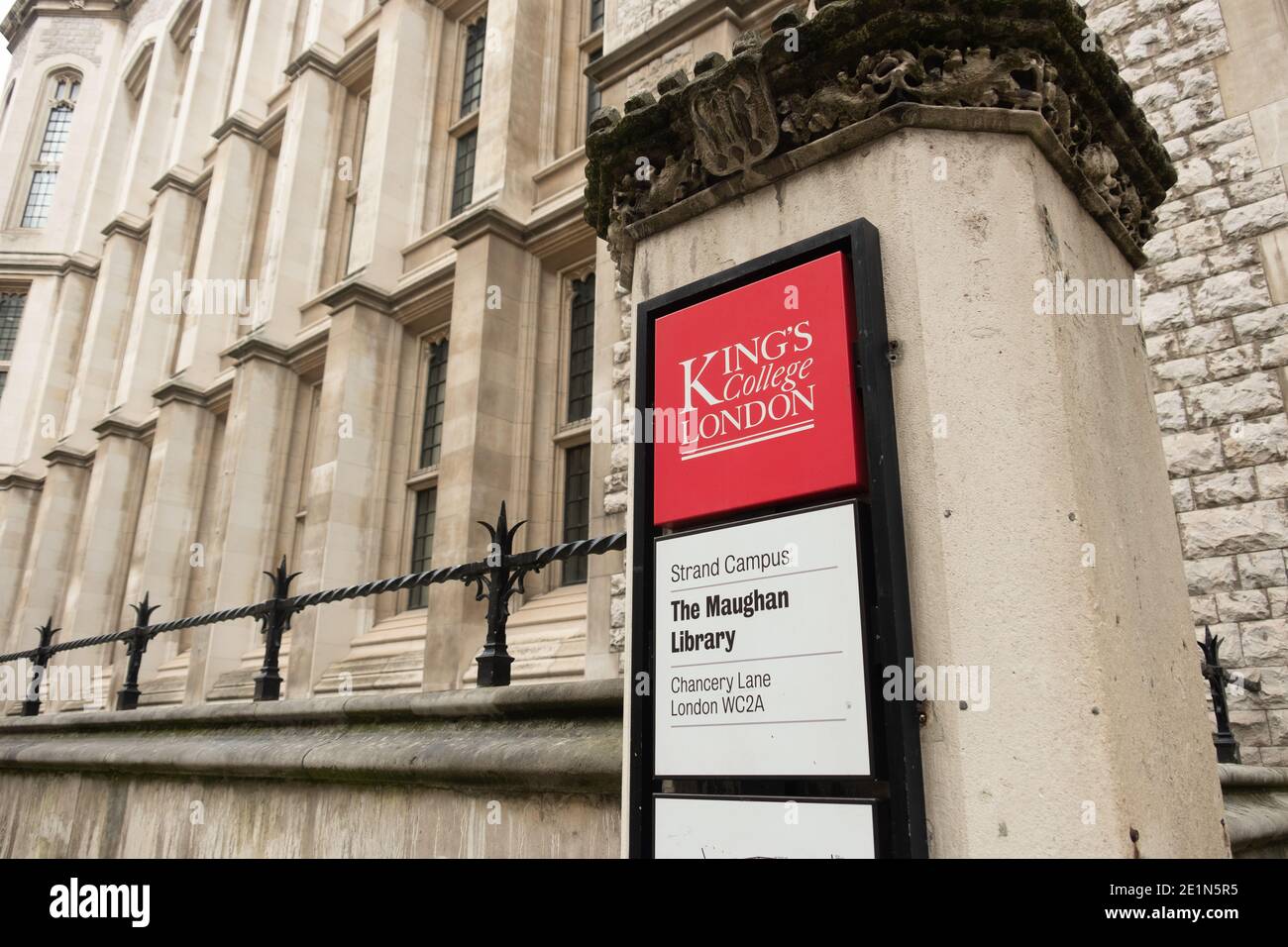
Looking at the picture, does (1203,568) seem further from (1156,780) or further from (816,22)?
(816,22)

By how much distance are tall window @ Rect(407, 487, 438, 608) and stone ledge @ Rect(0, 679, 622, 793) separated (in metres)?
5.40

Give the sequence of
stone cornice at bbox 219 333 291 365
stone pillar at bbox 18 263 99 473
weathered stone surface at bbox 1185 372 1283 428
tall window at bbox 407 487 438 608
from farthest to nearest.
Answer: stone pillar at bbox 18 263 99 473, stone cornice at bbox 219 333 291 365, tall window at bbox 407 487 438 608, weathered stone surface at bbox 1185 372 1283 428

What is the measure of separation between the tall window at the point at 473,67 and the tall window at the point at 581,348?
16.3ft

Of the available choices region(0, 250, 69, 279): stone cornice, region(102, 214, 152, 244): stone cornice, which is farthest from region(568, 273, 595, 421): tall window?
region(0, 250, 69, 279): stone cornice

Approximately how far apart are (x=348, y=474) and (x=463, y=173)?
540cm

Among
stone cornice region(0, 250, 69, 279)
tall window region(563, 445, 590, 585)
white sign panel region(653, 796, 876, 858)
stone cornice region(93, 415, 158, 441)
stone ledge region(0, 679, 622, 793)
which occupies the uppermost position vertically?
stone cornice region(0, 250, 69, 279)

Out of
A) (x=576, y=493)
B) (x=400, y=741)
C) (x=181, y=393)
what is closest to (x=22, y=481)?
(x=181, y=393)

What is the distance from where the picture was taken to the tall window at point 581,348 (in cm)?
1158

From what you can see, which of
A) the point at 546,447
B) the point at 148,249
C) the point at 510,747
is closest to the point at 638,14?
the point at 546,447

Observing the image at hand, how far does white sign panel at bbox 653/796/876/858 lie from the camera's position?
7.61 ft

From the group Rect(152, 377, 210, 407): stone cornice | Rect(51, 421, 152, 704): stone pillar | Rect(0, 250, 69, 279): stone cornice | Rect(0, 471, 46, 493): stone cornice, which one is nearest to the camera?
Rect(152, 377, 210, 407): stone cornice

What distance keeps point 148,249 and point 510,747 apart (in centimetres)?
2232

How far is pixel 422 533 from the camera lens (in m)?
13.2

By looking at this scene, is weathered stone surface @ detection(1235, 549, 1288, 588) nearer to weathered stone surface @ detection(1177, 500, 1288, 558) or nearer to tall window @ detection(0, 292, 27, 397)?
weathered stone surface @ detection(1177, 500, 1288, 558)
